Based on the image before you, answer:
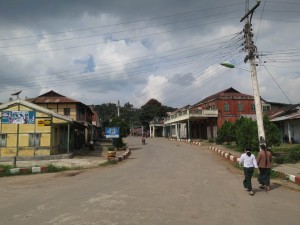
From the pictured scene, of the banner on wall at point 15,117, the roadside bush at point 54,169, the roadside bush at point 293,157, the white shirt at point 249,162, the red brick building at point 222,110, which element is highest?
the red brick building at point 222,110

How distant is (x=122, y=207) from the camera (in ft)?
27.2

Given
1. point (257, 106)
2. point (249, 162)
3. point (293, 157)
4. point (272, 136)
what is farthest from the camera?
point (272, 136)

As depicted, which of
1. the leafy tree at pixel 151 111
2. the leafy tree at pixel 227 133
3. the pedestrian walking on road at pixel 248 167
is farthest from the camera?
the leafy tree at pixel 151 111

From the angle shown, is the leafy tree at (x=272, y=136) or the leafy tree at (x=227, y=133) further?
the leafy tree at (x=227, y=133)

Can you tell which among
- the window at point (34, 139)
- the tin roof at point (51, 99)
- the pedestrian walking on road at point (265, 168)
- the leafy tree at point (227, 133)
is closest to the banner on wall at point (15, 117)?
the window at point (34, 139)

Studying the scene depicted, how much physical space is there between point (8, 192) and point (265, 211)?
28.8 ft

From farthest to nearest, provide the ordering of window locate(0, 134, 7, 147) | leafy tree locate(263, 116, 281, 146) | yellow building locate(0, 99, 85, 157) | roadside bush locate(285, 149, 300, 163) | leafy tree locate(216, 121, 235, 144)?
leafy tree locate(216, 121, 235, 144) < window locate(0, 134, 7, 147) < yellow building locate(0, 99, 85, 157) < leafy tree locate(263, 116, 281, 146) < roadside bush locate(285, 149, 300, 163)

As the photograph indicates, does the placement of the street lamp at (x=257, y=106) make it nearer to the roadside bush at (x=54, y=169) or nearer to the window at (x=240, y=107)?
the roadside bush at (x=54, y=169)

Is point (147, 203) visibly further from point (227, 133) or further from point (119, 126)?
point (119, 126)

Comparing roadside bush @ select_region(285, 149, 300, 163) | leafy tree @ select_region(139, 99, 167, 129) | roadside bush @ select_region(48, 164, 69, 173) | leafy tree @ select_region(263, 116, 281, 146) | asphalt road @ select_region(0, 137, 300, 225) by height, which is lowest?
asphalt road @ select_region(0, 137, 300, 225)

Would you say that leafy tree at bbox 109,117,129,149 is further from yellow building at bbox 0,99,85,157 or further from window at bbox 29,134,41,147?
window at bbox 29,134,41,147

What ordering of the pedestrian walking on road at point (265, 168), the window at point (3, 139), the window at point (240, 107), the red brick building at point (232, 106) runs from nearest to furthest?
the pedestrian walking on road at point (265, 168)
the window at point (3, 139)
the red brick building at point (232, 106)
the window at point (240, 107)

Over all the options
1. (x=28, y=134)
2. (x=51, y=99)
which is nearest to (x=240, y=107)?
(x=51, y=99)

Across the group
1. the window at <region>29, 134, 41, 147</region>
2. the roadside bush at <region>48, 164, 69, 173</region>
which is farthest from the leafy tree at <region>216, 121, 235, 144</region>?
the roadside bush at <region>48, 164, 69, 173</region>
